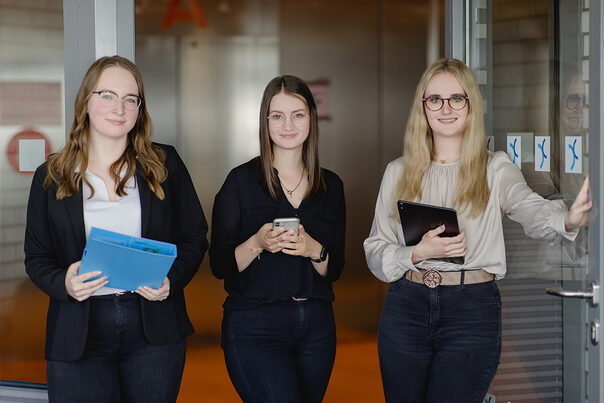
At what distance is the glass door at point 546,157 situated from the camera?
2279 millimetres

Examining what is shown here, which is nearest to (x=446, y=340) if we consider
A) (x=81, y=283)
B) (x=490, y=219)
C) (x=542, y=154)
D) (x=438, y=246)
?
(x=438, y=246)

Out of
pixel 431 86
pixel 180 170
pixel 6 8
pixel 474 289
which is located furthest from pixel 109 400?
pixel 6 8

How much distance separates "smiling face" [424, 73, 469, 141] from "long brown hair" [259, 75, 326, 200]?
1.54 feet

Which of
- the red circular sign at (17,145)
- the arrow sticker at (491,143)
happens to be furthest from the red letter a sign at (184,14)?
the arrow sticker at (491,143)

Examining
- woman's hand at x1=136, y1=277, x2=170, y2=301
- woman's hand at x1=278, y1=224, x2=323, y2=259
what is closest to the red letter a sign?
woman's hand at x1=278, y1=224, x2=323, y2=259

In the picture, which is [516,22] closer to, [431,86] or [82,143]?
[431,86]

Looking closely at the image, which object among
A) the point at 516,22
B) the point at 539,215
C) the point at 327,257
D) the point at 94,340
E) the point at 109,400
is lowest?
the point at 109,400

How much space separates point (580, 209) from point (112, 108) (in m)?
1.47

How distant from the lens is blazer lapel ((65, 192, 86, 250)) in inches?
93.4

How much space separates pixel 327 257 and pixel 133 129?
32.5 inches

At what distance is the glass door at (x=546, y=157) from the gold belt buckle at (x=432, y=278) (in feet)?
1.20

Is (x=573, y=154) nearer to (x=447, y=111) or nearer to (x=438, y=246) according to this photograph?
(x=447, y=111)

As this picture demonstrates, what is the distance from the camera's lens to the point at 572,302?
2.50m

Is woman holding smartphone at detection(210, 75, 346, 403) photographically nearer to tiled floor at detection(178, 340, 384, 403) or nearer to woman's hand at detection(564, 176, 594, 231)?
woman's hand at detection(564, 176, 594, 231)
